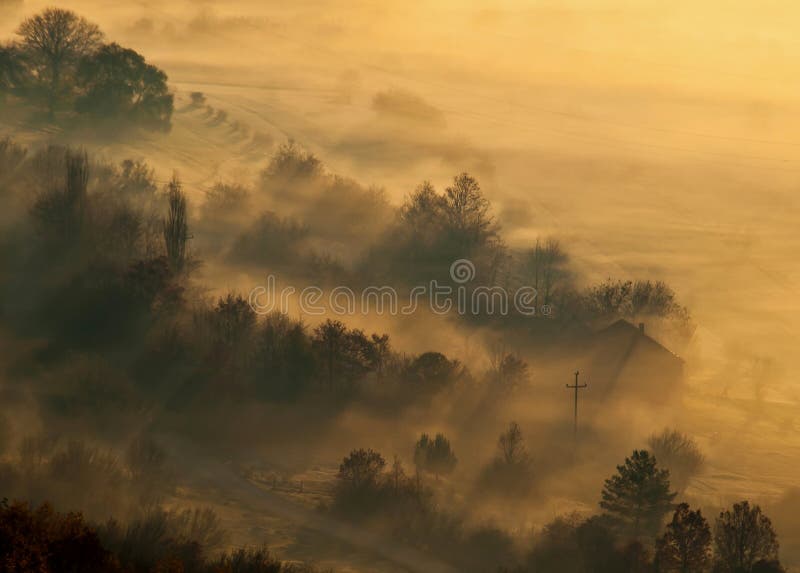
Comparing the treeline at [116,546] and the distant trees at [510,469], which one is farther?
the distant trees at [510,469]

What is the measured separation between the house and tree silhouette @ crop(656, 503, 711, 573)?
30.5 meters

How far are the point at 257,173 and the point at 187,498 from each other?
9886 centimetres

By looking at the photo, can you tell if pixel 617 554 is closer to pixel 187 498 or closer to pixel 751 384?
pixel 187 498

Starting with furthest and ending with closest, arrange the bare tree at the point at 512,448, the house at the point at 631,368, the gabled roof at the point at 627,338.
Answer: the gabled roof at the point at 627,338 → the house at the point at 631,368 → the bare tree at the point at 512,448

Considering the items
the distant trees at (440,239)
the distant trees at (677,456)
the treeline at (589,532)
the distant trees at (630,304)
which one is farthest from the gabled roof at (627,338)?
the distant trees at (440,239)

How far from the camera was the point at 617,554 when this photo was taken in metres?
67.4

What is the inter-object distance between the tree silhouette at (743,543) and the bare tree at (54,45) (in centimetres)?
9595

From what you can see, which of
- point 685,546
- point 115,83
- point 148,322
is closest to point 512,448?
point 685,546

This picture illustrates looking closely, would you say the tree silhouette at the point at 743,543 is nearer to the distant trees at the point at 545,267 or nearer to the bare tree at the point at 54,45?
the distant trees at the point at 545,267

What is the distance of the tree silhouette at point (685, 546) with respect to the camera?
6544cm

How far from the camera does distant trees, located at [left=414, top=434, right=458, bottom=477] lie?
81.1 meters

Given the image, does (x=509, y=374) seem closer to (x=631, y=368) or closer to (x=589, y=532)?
(x=631, y=368)

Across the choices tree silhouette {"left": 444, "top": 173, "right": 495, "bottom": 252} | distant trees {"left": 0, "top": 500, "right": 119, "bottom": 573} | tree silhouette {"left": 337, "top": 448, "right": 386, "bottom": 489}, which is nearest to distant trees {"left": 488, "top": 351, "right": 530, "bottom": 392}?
tree silhouette {"left": 337, "top": 448, "right": 386, "bottom": 489}

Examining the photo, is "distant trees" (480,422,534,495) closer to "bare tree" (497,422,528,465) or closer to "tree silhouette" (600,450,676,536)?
"bare tree" (497,422,528,465)
